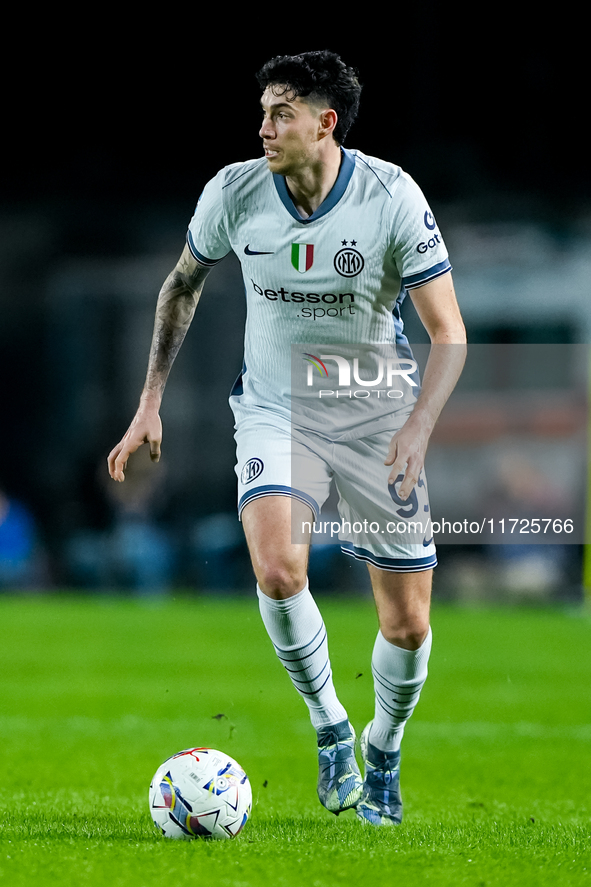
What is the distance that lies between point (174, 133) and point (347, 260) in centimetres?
1578

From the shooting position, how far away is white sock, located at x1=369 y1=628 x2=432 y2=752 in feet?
14.3

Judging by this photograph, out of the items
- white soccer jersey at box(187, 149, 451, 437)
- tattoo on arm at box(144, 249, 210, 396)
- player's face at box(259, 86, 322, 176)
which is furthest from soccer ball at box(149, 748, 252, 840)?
player's face at box(259, 86, 322, 176)

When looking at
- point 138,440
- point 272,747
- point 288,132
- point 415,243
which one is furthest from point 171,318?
point 272,747

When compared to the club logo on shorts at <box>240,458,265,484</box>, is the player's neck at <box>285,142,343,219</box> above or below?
above

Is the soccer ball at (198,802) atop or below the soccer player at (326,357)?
below

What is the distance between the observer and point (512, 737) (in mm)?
7012

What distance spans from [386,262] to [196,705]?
479cm

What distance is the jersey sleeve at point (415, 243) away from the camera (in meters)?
4.21

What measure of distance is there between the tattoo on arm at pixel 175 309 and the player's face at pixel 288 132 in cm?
58

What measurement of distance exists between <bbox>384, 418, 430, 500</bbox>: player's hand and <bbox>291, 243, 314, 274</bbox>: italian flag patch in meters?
0.74

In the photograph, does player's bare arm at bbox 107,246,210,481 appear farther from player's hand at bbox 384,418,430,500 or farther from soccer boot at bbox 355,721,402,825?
soccer boot at bbox 355,721,402,825

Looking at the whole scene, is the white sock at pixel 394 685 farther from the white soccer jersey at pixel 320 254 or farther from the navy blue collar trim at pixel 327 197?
the navy blue collar trim at pixel 327 197

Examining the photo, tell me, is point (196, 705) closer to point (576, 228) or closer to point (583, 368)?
point (583, 368)

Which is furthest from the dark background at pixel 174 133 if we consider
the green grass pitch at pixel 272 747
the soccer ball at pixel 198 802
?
the soccer ball at pixel 198 802
